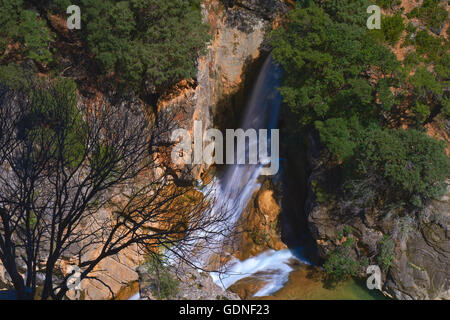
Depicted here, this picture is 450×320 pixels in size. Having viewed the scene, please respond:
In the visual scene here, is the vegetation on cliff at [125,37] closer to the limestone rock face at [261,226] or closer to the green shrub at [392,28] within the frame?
the limestone rock face at [261,226]

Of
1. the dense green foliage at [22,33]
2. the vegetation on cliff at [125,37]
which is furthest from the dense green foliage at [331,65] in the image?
the dense green foliage at [22,33]

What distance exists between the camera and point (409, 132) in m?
11.2

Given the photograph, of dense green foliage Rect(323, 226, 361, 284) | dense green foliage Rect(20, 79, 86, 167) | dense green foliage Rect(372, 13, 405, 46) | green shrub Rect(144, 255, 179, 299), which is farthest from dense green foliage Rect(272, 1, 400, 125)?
dense green foliage Rect(20, 79, 86, 167)

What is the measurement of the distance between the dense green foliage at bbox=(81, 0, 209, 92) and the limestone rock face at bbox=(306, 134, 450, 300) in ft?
23.7

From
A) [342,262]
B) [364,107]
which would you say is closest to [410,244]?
[342,262]

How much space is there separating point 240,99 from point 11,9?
894 cm

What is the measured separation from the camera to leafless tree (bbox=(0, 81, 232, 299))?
22.2ft

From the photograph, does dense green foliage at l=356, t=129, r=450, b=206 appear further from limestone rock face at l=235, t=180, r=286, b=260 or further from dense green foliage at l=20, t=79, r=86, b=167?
dense green foliage at l=20, t=79, r=86, b=167

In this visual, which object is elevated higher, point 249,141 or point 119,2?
point 119,2

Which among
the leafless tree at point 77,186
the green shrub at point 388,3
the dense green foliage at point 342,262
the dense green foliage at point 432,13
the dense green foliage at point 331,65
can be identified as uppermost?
the green shrub at point 388,3

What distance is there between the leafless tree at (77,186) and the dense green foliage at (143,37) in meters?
1.29

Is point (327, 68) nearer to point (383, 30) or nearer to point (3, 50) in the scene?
point (383, 30)

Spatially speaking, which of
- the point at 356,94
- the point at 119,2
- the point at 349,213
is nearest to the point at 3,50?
the point at 119,2

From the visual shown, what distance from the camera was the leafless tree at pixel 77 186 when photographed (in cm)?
677
